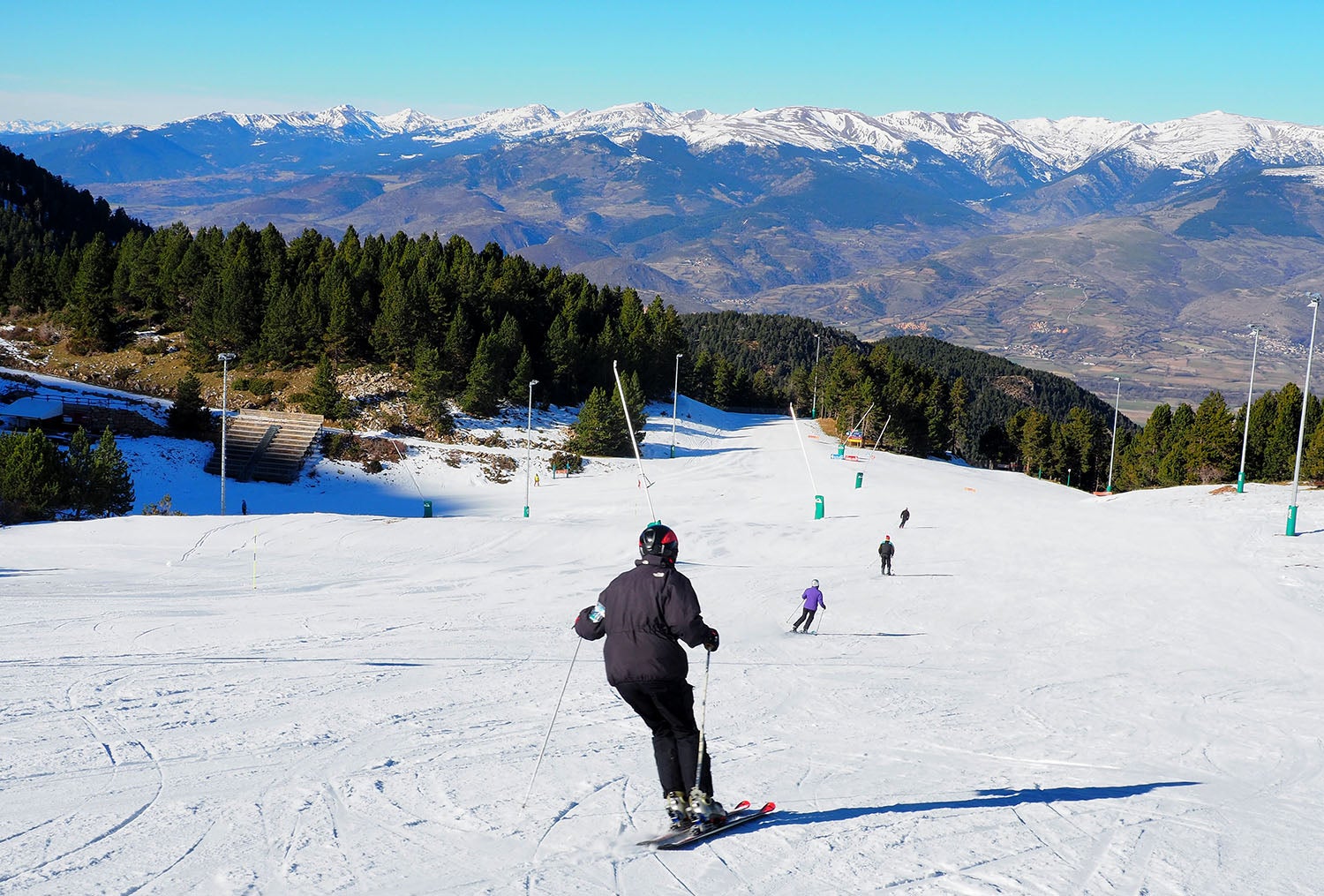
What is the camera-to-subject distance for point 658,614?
617 centimetres

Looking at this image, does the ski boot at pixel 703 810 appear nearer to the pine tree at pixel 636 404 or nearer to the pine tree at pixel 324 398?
the pine tree at pixel 636 404

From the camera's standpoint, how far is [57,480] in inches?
1273

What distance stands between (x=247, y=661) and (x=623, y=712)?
5258 millimetres

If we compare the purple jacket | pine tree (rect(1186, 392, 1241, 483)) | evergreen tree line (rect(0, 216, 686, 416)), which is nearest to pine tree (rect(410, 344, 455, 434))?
evergreen tree line (rect(0, 216, 686, 416))

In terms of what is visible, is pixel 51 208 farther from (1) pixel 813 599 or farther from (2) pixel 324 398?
(1) pixel 813 599

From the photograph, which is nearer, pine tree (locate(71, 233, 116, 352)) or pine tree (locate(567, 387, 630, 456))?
pine tree (locate(567, 387, 630, 456))

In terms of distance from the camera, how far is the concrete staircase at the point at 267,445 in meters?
51.4

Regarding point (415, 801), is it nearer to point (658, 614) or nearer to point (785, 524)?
point (658, 614)

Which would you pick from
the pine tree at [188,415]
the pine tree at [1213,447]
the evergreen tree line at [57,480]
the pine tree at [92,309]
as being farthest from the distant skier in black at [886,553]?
the pine tree at [92,309]

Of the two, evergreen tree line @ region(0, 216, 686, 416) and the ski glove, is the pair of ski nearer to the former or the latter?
the ski glove

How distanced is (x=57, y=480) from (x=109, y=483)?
99.4 inches

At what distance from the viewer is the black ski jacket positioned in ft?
20.1

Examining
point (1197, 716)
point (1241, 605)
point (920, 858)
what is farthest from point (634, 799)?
point (1241, 605)

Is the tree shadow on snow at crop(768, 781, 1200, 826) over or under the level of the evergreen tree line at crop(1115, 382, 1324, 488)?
under
